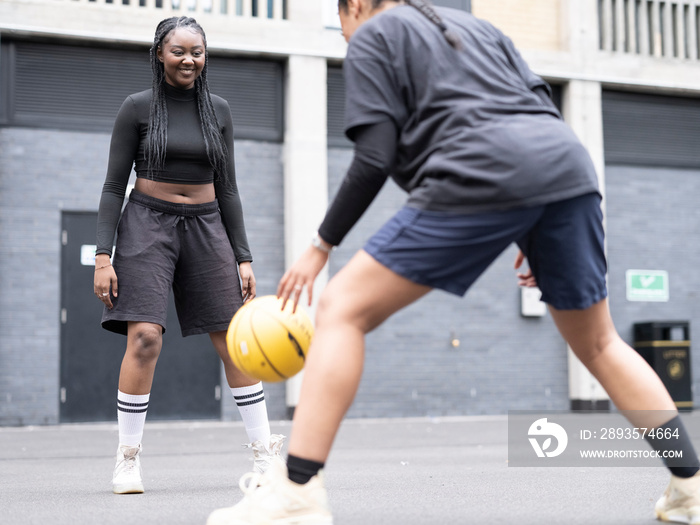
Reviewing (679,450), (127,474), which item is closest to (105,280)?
(127,474)

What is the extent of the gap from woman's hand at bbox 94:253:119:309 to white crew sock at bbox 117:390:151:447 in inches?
18.8

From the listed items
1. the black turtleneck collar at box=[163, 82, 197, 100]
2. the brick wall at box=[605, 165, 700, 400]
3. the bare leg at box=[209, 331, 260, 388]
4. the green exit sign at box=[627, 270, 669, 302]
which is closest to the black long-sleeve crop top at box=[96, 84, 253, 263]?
the black turtleneck collar at box=[163, 82, 197, 100]

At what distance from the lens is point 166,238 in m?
4.52

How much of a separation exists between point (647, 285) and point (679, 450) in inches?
450

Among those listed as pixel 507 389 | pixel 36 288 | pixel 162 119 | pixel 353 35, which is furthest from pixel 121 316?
pixel 507 389

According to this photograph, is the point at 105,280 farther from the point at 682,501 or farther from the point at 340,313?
the point at 682,501

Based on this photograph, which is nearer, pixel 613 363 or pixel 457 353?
pixel 613 363

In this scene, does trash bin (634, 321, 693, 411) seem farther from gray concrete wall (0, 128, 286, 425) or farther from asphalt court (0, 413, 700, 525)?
gray concrete wall (0, 128, 286, 425)

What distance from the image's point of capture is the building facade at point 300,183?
11.4m

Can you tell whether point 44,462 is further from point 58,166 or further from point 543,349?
point 543,349

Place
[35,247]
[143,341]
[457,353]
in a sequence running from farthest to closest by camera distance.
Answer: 1. [457,353]
2. [35,247]
3. [143,341]

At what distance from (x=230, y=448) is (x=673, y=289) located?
870 centimetres

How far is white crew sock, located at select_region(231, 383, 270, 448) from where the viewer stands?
4652 mm

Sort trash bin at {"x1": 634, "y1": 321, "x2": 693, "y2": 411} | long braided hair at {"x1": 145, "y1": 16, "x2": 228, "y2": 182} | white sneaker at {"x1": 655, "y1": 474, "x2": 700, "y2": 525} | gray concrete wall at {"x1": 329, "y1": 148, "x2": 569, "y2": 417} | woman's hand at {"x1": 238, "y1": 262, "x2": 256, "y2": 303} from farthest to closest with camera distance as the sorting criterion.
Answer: trash bin at {"x1": 634, "y1": 321, "x2": 693, "y2": 411}
gray concrete wall at {"x1": 329, "y1": 148, "x2": 569, "y2": 417}
woman's hand at {"x1": 238, "y1": 262, "x2": 256, "y2": 303}
long braided hair at {"x1": 145, "y1": 16, "x2": 228, "y2": 182}
white sneaker at {"x1": 655, "y1": 474, "x2": 700, "y2": 525}
